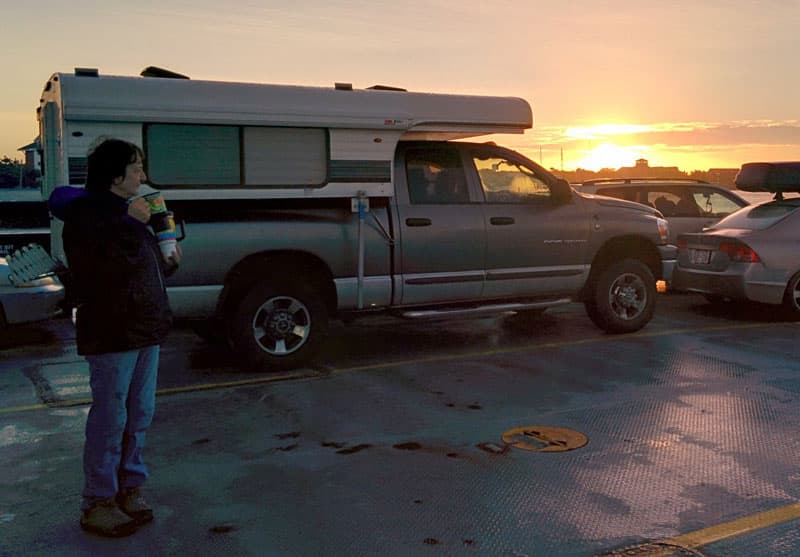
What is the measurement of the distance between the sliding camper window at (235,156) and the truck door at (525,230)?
74.0 inches

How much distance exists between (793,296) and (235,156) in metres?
7.08

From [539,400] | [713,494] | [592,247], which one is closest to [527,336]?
[592,247]

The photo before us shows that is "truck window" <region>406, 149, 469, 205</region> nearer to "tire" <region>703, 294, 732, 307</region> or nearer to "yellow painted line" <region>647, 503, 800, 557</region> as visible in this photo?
"yellow painted line" <region>647, 503, 800, 557</region>

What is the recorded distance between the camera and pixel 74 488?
15.6 feet

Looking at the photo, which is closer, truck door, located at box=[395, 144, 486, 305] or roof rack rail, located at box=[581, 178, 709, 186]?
truck door, located at box=[395, 144, 486, 305]

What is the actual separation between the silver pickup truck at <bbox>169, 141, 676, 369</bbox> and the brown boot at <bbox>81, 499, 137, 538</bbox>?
10.8 feet

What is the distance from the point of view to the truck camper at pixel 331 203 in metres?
7.14

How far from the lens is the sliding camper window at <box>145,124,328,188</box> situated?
23.4ft

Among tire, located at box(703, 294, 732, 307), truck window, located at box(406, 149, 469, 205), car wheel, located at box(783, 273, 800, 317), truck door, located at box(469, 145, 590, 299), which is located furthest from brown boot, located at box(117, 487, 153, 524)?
tire, located at box(703, 294, 732, 307)

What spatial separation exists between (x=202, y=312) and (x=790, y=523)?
4.91 meters

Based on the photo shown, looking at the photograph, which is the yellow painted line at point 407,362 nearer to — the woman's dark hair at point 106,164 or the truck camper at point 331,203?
the truck camper at point 331,203

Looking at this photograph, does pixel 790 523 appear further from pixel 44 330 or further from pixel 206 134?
pixel 44 330

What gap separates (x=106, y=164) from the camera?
3984mm

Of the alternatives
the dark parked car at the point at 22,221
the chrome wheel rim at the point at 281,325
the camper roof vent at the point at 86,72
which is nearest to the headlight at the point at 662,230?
the chrome wheel rim at the point at 281,325
